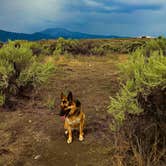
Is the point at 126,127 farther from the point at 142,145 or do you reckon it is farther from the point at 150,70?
Answer: the point at 150,70

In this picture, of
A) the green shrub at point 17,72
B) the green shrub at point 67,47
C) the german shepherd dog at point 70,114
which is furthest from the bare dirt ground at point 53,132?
the green shrub at point 67,47

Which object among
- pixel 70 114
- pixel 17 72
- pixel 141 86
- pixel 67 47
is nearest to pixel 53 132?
pixel 70 114

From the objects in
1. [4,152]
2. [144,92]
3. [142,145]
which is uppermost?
[144,92]

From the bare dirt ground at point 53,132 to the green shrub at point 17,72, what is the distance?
1.27ft

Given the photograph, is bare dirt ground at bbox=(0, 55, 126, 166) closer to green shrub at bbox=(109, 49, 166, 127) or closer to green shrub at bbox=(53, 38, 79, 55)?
green shrub at bbox=(109, 49, 166, 127)

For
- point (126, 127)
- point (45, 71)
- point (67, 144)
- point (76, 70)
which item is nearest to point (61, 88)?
point (45, 71)

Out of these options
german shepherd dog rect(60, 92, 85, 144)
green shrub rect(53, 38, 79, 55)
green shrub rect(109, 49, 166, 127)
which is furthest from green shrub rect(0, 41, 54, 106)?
green shrub rect(53, 38, 79, 55)

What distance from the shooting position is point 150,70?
20.1 feet

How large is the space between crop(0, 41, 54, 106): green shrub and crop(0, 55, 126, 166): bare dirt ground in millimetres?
388

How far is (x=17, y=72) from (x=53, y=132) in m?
2.97

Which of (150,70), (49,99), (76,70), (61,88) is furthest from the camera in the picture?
(76,70)

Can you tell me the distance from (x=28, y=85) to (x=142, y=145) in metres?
5.14

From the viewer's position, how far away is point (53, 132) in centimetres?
831

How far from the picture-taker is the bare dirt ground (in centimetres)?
705
